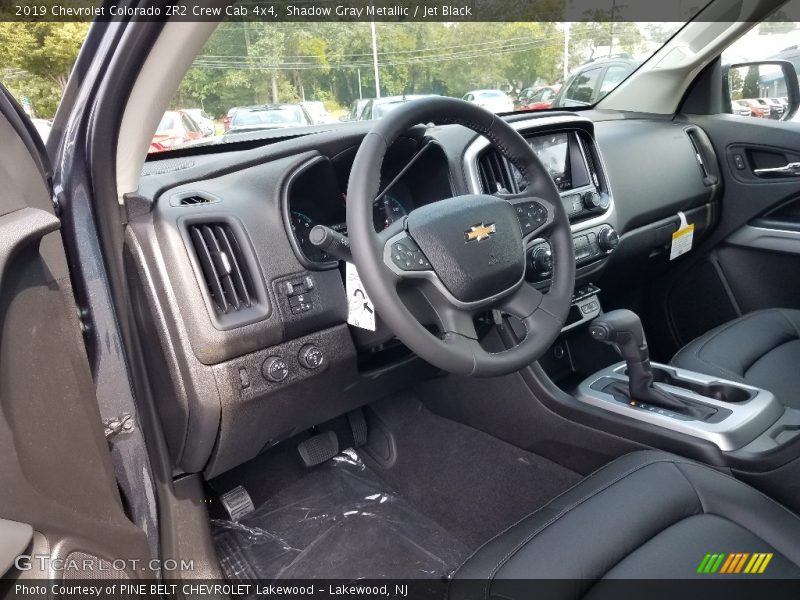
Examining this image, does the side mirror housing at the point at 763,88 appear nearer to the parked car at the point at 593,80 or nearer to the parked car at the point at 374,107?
the parked car at the point at 593,80

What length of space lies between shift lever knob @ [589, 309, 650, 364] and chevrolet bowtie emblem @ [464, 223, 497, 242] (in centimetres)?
49

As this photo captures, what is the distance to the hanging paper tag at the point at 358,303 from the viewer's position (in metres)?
1.42

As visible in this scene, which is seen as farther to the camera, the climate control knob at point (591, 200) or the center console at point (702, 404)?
the climate control knob at point (591, 200)

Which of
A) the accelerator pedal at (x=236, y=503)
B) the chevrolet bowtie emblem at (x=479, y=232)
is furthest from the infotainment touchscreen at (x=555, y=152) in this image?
the accelerator pedal at (x=236, y=503)

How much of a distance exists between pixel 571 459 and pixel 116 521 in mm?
1168

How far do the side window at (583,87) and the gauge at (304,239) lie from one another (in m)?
1.62

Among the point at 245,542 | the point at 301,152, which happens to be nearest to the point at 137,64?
the point at 301,152

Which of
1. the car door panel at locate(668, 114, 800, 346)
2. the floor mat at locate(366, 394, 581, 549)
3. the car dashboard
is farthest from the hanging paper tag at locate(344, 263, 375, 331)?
the car door panel at locate(668, 114, 800, 346)

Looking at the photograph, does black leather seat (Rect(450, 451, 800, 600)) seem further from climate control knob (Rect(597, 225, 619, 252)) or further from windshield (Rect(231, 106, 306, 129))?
windshield (Rect(231, 106, 306, 129))

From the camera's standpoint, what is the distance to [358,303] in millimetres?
1445

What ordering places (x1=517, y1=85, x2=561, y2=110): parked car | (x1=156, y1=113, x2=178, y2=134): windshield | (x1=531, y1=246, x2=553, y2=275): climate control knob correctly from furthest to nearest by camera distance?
1. (x1=517, y1=85, x2=561, y2=110): parked car
2. (x1=531, y1=246, x2=553, y2=275): climate control knob
3. (x1=156, y1=113, x2=178, y2=134): windshield

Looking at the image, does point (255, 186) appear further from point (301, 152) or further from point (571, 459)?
point (571, 459)

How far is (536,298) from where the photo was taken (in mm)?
1425

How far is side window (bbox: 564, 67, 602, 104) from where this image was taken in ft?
9.02
